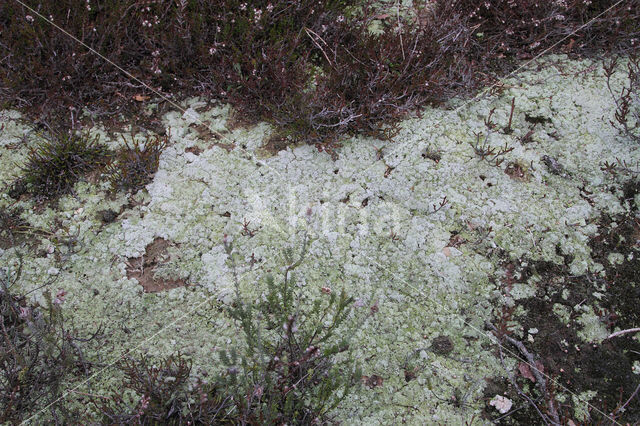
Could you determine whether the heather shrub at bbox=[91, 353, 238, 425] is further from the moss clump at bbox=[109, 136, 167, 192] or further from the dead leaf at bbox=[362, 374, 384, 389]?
the moss clump at bbox=[109, 136, 167, 192]

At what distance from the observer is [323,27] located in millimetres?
3916

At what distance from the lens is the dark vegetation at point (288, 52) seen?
139 inches

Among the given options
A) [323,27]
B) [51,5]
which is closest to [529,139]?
[323,27]

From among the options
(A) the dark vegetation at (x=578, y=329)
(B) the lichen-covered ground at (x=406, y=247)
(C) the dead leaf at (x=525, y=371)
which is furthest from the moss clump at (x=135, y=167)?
(C) the dead leaf at (x=525, y=371)

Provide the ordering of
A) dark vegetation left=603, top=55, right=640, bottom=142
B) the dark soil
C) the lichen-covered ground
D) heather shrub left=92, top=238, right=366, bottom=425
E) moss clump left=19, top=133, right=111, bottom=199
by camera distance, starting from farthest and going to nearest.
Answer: dark vegetation left=603, top=55, right=640, bottom=142 → moss clump left=19, top=133, right=111, bottom=199 → the dark soil → the lichen-covered ground → heather shrub left=92, top=238, right=366, bottom=425

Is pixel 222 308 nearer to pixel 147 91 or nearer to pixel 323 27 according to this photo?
pixel 147 91

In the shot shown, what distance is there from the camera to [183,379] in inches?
93.0

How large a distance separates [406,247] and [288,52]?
185 cm

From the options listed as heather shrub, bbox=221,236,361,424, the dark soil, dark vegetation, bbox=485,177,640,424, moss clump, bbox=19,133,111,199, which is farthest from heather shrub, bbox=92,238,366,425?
moss clump, bbox=19,133,111,199

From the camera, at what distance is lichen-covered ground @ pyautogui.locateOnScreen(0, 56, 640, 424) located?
255cm

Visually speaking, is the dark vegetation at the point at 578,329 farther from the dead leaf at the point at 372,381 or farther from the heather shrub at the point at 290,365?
the heather shrub at the point at 290,365

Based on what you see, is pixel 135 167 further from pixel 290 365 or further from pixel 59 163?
pixel 290 365

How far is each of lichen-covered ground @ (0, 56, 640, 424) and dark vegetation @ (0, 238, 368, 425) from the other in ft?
0.31

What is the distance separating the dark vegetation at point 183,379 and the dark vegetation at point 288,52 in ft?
5.20
